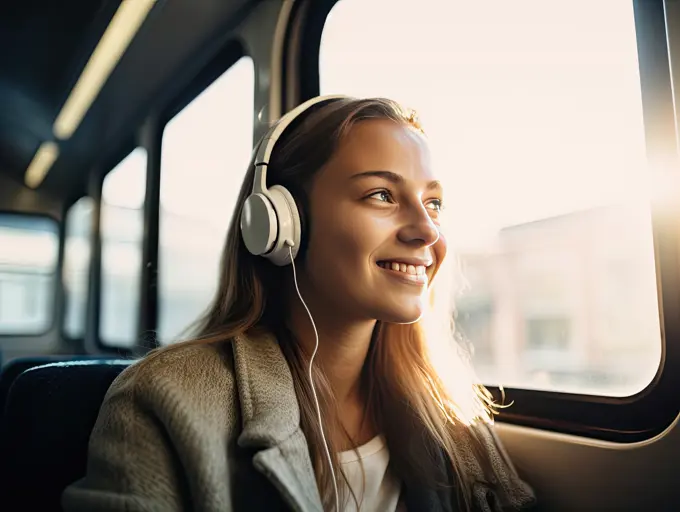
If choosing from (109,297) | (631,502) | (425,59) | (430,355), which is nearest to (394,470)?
(430,355)

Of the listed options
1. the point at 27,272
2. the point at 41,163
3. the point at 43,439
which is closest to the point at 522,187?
the point at 43,439

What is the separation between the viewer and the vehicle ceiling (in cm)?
226

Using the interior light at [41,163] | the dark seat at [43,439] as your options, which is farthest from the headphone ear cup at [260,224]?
the interior light at [41,163]

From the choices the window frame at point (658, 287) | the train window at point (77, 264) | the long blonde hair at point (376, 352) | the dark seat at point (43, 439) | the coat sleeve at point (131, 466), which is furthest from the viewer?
the train window at point (77, 264)

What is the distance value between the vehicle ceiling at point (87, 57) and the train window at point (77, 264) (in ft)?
2.71

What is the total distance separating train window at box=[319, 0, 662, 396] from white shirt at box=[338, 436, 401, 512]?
1.27ft

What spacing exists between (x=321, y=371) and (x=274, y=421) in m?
0.25

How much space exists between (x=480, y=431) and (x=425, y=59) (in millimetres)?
994

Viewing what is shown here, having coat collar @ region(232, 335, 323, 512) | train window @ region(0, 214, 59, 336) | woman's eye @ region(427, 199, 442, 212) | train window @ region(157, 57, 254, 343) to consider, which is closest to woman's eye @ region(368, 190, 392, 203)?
woman's eye @ region(427, 199, 442, 212)

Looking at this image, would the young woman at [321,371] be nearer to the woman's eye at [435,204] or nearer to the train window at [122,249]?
the woman's eye at [435,204]

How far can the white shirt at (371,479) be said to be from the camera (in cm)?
105

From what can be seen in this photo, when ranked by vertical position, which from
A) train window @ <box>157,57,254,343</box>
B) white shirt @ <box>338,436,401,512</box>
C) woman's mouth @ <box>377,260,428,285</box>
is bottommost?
white shirt @ <box>338,436,401,512</box>

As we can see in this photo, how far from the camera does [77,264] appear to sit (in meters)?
5.02

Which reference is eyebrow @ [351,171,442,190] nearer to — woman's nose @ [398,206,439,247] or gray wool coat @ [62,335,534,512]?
woman's nose @ [398,206,439,247]
